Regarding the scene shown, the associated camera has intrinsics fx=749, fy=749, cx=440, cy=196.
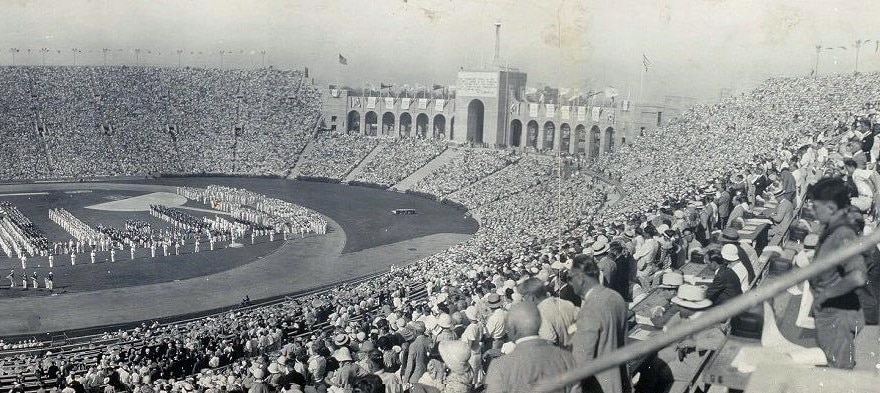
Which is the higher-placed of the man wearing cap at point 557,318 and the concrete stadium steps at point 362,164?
the man wearing cap at point 557,318

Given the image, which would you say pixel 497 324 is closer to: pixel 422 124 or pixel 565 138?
pixel 565 138

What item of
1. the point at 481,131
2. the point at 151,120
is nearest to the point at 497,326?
the point at 481,131

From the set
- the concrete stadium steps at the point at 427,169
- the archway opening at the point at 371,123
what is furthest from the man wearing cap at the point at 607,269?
the archway opening at the point at 371,123

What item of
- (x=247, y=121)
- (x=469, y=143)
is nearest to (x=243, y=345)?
(x=469, y=143)

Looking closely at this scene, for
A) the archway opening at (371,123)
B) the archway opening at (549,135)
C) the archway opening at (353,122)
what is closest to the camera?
the archway opening at (549,135)

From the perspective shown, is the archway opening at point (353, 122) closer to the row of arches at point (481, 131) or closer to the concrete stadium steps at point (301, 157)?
the row of arches at point (481, 131)
